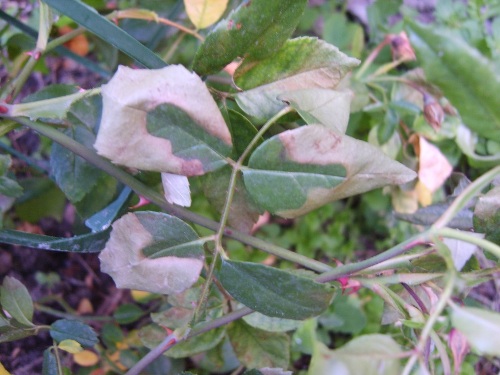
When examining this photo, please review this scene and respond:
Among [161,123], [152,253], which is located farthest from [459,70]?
[152,253]

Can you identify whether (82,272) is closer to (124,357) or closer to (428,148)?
(124,357)

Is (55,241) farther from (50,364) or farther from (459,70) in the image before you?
(459,70)

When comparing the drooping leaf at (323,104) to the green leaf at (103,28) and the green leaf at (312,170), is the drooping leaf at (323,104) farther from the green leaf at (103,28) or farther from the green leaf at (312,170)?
the green leaf at (103,28)

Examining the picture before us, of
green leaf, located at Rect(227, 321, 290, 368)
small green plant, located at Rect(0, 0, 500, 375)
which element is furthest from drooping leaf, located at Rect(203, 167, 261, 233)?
green leaf, located at Rect(227, 321, 290, 368)

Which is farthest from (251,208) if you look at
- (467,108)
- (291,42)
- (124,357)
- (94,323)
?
(94,323)

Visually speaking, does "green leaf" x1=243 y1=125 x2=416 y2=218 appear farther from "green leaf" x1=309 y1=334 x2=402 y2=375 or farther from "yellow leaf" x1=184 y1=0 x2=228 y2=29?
"yellow leaf" x1=184 y1=0 x2=228 y2=29
